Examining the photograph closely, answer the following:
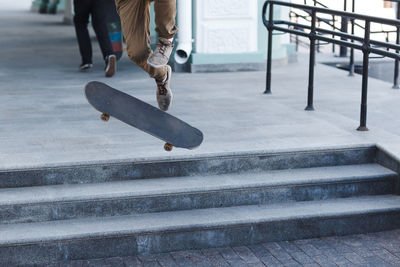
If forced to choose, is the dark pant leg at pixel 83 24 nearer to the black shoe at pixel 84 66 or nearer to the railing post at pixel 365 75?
the black shoe at pixel 84 66

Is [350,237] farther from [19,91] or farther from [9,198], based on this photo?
[19,91]

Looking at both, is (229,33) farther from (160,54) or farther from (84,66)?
(160,54)

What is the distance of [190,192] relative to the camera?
4.46 meters

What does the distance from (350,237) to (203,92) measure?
123 inches

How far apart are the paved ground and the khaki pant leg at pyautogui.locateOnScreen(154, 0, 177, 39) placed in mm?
816

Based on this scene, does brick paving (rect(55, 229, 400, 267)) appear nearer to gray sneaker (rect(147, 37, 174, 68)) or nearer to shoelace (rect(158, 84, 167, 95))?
gray sneaker (rect(147, 37, 174, 68))

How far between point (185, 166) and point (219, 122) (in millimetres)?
1236

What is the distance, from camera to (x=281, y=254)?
13.9 feet

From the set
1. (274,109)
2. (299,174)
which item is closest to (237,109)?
(274,109)

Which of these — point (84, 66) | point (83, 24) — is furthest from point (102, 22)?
point (84, 66)

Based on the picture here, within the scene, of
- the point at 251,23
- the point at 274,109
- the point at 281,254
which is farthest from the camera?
the point at 251,23

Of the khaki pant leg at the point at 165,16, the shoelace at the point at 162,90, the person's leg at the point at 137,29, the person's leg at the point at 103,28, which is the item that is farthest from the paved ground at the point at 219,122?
the khaki pant leg at the point at 165,16

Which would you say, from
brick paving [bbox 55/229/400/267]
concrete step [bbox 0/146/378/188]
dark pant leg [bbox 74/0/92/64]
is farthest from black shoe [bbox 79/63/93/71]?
brick paving [bbox 55/229/400/267]

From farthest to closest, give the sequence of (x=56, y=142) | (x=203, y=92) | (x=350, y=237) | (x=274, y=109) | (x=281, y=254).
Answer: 1. (x=203, y=92)
2. (x=274, y=109)
3. (x=56, y=142)
4. (x=350, y=237)
5. (x=281, y=254)
